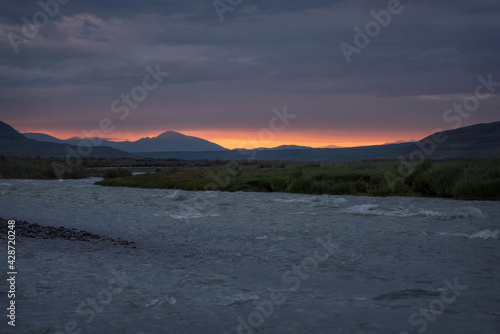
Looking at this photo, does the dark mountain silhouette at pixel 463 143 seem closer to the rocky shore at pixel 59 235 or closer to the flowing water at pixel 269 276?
the flowing water at pixel 269 276

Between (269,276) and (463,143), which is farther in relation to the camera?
(463,143)

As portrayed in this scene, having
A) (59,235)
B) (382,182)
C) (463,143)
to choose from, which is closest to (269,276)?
(59,235)

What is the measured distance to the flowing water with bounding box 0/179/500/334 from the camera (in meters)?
6.79

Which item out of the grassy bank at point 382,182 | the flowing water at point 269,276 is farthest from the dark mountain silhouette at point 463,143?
the flowing water at point 269,276

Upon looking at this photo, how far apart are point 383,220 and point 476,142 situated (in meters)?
157

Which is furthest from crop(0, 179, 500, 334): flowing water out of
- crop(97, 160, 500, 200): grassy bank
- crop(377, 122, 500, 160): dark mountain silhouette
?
crop(377, 122, 500, 160): dark mountain silhouette

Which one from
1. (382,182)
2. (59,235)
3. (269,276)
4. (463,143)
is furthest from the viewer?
(463,143)

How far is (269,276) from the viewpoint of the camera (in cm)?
943

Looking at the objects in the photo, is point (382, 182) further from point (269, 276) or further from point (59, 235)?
point (269, 276)

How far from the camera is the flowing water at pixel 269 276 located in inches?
267

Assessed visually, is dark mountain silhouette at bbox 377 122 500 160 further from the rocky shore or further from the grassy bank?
the rocky shore

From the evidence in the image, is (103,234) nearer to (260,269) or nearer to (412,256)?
(260,269)

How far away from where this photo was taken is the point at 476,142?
156 meters

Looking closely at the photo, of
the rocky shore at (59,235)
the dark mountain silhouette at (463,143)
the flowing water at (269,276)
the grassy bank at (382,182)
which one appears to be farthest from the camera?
the dark mountain silhouette at (463,143)
